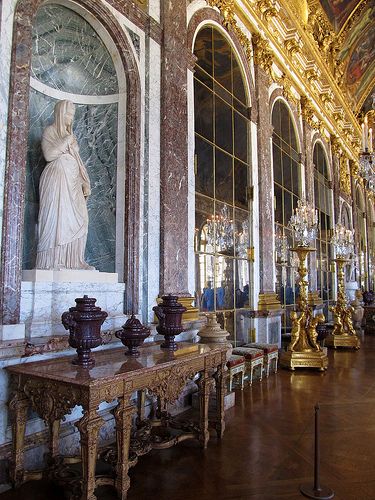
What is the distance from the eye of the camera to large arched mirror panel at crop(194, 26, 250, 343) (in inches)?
257

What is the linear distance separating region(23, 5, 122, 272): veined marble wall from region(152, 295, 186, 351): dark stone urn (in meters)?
0.98

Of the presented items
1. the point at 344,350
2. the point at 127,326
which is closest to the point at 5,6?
the point at 127,326

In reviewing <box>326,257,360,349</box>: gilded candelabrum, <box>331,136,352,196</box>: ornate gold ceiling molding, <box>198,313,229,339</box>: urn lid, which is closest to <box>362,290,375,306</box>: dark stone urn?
<box>331,136,352,196</box>: ornate gold ceiling molding

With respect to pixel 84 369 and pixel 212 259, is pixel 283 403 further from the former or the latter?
pixel 84 369

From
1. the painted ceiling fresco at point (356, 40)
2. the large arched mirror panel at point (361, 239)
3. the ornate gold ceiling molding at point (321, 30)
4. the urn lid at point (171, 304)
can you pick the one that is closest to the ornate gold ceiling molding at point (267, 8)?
the ornate gold ceiling molding at point (321, 30)

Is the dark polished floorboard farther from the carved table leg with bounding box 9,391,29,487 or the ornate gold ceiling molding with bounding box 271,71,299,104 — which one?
the ornate gold ceiling molding with bounding box 271,71,299,104

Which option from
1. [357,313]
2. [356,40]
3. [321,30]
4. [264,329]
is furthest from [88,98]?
[356,40]

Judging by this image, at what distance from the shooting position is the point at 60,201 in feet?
13.4

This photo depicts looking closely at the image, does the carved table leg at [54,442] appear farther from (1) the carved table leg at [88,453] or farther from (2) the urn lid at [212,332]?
(2) the urn lid at [212,332]

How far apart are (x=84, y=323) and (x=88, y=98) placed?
311cm

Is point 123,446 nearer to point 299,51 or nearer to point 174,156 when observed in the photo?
point 174,156

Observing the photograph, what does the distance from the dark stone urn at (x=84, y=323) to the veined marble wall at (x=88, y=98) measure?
178cm

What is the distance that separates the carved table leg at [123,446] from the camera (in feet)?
9.40

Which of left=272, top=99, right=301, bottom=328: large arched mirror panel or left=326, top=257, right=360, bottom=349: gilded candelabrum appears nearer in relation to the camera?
left=272, top=99, right=301, bottom=328: large arched mirror panel
